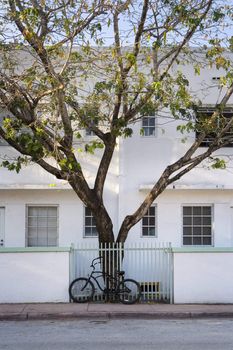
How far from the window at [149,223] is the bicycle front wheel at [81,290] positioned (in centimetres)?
328

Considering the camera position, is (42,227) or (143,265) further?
(42,227)

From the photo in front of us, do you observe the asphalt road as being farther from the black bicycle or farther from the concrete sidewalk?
the black bicycle

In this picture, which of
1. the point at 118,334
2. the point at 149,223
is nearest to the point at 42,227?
the point at 149,223

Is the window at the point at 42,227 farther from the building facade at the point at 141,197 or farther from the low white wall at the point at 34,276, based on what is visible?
the low white wall at the point at 34,276

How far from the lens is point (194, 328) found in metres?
10.9

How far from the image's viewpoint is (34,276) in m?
13.6

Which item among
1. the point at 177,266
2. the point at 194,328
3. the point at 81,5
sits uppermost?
the point at 81,5

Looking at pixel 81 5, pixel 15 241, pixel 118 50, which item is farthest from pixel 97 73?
pixel 15 241

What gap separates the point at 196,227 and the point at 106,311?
516 cm

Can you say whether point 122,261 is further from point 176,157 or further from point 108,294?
point 176,157

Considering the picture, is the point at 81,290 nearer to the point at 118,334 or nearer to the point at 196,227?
the point at 118,334

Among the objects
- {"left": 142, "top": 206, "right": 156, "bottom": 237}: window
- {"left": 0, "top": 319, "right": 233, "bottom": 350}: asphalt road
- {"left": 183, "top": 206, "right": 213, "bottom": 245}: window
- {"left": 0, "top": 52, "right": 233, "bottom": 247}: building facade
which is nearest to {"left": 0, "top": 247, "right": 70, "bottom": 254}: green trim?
{"left": 0, "top": 319, "right": 233, "bottom": 350}: asphalt road

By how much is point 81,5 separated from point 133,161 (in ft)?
18.2

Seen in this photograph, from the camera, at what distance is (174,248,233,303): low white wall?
13.6 m
